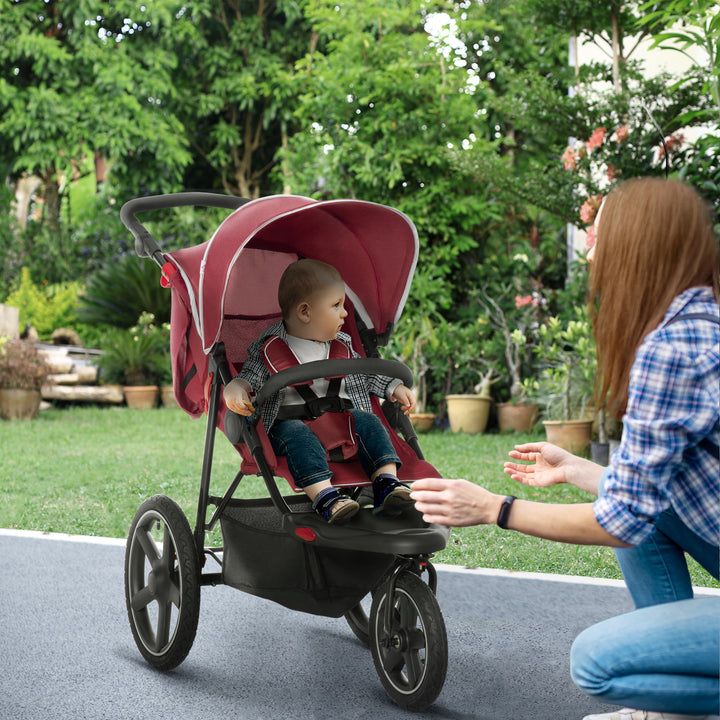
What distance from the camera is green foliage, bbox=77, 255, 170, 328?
9617 mm

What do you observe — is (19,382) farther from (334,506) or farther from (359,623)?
(334,506)

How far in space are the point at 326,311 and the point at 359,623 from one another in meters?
1.00

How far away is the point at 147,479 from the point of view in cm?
484

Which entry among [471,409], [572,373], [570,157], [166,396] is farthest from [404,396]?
[166,396]

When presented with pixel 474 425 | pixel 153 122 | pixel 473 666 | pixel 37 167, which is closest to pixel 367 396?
pixel 473 666

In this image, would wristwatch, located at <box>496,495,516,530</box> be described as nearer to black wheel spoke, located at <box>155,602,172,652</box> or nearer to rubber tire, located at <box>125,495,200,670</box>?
rubber tire, located at <box>125,495,200,670</box>

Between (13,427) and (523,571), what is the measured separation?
540 centimetres

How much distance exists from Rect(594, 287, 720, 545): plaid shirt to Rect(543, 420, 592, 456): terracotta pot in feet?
13.6

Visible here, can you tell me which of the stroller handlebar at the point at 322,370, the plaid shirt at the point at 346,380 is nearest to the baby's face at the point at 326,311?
the plaid shirt at the point at 346,380

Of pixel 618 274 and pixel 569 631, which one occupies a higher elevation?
pixel 618 274

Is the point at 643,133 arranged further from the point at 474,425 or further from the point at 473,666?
the point at 473,666

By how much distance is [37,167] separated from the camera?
39.6 feet

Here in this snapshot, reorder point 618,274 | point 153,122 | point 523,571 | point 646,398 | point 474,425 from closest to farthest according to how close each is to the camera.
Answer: point 646,398 → point 618,274 → point 523,571 → point 474,425 → point 153,122

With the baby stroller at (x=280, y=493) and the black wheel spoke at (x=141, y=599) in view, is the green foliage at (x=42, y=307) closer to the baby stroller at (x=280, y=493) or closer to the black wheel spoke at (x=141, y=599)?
the baby stroller at (x=280, y=493)
